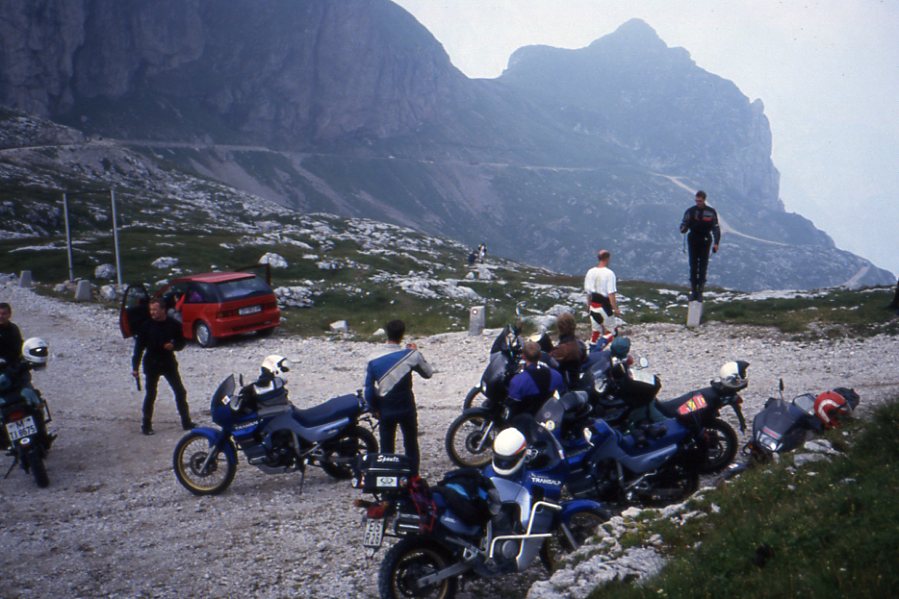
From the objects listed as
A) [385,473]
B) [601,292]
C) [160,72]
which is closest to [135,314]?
[385,473]

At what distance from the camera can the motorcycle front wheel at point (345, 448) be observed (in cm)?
830

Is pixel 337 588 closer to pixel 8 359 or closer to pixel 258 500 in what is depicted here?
pixel 258 500

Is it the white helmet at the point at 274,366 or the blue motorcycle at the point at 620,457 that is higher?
the white helmet at the point at 274,366

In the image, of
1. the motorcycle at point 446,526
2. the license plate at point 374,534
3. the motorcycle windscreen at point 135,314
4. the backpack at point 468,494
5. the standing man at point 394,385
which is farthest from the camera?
the motorcycle windscreen at point 135,314

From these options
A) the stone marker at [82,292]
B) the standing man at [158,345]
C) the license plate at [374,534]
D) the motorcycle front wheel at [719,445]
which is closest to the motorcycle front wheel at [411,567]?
the license plate at [374,534]

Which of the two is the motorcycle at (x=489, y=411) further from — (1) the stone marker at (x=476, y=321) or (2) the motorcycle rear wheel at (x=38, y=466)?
(1) the stone marker at (x=476, y=321)

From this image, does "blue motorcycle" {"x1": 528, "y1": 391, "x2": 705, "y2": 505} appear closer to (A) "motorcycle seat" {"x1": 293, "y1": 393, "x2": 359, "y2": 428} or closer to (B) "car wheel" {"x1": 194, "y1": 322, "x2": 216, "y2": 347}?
(A) "motorcycle seat" {"x1": 293, "y1": 393, "x2": 359, "y2": 428}

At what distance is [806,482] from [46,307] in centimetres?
2688

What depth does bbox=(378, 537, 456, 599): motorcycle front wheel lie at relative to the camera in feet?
16.4

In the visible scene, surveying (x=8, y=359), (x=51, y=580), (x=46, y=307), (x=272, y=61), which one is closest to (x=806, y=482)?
(x=51, y=580)

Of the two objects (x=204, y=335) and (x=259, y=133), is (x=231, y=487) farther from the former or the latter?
(x=259, y=133)

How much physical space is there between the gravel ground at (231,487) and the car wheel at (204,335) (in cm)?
Answer: 55

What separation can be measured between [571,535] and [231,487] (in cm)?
475

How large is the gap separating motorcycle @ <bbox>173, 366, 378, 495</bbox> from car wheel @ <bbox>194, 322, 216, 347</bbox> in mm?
10179
